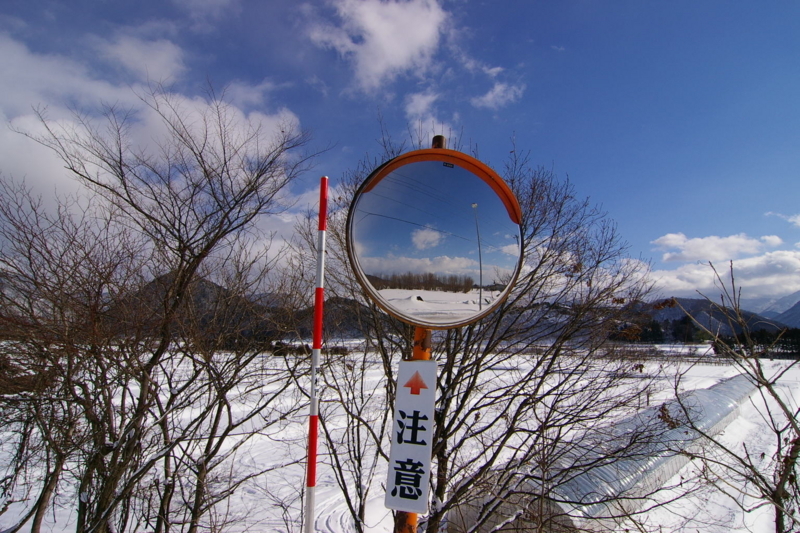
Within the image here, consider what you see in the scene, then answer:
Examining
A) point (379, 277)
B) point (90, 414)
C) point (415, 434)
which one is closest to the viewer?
point (415, 434)

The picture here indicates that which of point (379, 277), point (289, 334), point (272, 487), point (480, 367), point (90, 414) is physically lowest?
point (272, 487)

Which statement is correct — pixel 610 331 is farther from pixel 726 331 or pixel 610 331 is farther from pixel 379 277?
pixel 379 277

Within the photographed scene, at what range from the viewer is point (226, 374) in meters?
6.40

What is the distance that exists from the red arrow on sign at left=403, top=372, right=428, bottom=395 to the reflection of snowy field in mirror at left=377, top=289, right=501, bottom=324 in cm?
22

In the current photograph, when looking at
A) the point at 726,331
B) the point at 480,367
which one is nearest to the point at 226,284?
the point at 480,367

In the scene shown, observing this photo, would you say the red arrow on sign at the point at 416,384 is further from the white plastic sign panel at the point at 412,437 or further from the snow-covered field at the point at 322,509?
the snow-covered field at the point at 322,509

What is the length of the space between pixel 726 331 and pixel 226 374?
6332 mm

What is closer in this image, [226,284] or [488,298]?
Answer: [488,298]

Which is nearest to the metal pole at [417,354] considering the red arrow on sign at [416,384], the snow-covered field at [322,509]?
the red arrow on sign at [416,384]

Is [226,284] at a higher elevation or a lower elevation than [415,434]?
higher

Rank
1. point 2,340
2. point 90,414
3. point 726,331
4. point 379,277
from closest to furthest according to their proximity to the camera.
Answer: point 379,277, point 726,331, point 2,340, point 90,414

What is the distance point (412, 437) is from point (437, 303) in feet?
1.70

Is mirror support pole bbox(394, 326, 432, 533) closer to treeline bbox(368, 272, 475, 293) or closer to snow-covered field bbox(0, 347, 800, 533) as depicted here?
treeline bbox(368, 272, 475, 293)

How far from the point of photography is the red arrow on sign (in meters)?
1.49
